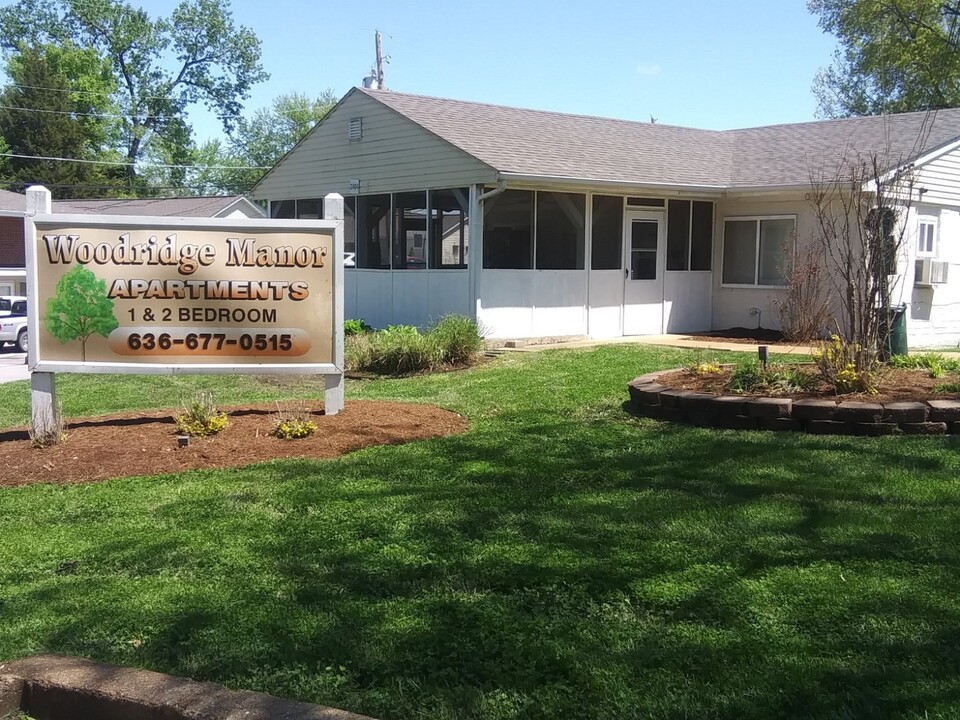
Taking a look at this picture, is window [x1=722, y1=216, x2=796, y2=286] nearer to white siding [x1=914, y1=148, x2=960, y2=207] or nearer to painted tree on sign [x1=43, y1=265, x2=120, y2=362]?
white siding [x1=914, y1=148, x2=960, y2=207]

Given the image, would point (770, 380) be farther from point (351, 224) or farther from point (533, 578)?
point (351, 224)

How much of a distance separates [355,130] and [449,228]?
11.6 feet

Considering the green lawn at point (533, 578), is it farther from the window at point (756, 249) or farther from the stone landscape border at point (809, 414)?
the window at point (756, 249)

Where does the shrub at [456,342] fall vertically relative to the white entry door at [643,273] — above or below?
below

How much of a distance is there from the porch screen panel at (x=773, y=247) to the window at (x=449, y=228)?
559 cm

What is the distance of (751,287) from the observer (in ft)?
59.5

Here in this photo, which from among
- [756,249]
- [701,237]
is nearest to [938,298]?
[756,249]

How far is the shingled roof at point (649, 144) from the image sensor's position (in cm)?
1652

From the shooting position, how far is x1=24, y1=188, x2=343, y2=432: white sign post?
8195 mm

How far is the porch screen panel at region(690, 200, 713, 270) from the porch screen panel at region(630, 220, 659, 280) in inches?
36.2

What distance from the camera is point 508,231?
16.2 meters

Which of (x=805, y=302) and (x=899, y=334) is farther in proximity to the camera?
(x=805, y=302)

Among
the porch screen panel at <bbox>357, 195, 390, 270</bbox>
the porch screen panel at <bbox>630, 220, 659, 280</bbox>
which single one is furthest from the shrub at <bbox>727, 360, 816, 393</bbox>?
the porch screen panel at <bbox>357, 195, 390, 270</bbox>

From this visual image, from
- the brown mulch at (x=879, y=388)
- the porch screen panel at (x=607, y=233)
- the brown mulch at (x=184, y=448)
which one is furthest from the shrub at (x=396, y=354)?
the brown mulch at (x=879, y=388)
